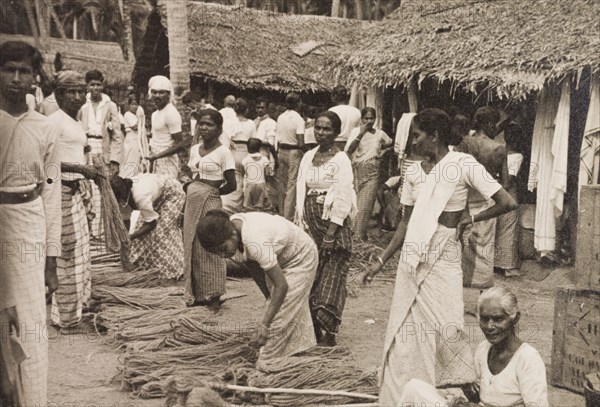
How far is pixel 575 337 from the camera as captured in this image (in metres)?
4.89

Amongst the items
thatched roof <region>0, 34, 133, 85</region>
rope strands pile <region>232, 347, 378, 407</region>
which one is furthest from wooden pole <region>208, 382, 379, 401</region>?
thatched roof <region>0, 34, 133, 85</region>

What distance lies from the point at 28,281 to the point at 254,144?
298 inches

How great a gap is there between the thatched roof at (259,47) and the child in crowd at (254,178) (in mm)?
2806

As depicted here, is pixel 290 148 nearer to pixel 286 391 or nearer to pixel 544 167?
pixel 544 167

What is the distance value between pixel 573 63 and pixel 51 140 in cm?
555

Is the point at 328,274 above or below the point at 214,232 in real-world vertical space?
below

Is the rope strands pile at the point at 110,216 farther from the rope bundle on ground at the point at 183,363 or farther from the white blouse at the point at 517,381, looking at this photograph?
the white blouse at the point at 517,381

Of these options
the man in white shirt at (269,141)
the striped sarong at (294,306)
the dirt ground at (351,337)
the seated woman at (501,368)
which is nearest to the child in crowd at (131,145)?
the man in white shirt at (269,141)

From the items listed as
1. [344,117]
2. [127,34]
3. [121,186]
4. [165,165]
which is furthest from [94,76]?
[127,34]

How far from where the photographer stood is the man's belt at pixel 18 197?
3.63m

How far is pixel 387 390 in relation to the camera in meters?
4.35

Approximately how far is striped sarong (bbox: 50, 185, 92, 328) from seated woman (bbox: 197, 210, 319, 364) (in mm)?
1559

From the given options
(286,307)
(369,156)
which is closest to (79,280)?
(286,307)

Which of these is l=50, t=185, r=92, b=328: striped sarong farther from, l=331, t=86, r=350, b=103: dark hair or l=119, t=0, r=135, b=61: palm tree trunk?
l=119, t=0, r=135, b=61: palm tree trunk
